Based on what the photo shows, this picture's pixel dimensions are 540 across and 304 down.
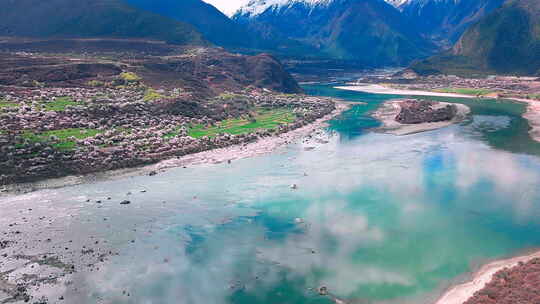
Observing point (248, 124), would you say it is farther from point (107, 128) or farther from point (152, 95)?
point (107, 128)

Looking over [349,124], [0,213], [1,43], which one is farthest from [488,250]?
[1,43]

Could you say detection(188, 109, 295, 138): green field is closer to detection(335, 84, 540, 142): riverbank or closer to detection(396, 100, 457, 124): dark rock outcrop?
detection(396, 100, 457, 124): dark rock outcrop

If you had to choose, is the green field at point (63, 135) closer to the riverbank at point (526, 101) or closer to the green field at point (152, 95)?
the green field at point (152, 95)

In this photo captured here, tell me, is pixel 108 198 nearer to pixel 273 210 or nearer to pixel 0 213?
pixel 0 213

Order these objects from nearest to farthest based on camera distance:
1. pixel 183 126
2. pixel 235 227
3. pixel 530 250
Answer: pixel 530 250 < pixel 235 227 < pixel 183 126

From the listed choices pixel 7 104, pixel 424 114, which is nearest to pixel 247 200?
pixel 7 104

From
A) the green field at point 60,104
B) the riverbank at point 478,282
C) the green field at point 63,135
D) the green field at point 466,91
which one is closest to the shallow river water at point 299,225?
the riverbank at point 478,282
